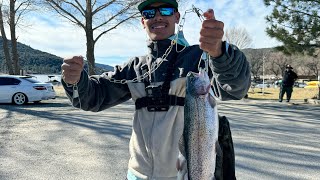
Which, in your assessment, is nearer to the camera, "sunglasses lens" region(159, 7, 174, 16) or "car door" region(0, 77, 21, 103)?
"sunglasses lens" region(159, 7, 174, 16)

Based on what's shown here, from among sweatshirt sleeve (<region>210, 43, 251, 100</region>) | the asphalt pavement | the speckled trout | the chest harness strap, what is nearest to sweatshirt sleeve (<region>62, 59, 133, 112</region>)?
the chest harness strap

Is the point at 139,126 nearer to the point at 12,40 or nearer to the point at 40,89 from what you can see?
the point at 40,89

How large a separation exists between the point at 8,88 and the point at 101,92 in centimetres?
1532

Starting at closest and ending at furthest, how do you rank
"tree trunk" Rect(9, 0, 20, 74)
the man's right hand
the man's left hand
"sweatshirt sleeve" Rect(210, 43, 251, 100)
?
the man's left hand, "sweatshirt sleeve" Rect(210, 43, 251, 100), the man's right hand, "tree trunk" Rect(9, 0, 20, 74)

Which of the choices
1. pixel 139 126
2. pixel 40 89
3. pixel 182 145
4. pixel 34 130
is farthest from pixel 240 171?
pixel 40 89

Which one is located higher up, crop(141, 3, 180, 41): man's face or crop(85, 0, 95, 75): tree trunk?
crop(85, 0, 95, 75): tree trunk

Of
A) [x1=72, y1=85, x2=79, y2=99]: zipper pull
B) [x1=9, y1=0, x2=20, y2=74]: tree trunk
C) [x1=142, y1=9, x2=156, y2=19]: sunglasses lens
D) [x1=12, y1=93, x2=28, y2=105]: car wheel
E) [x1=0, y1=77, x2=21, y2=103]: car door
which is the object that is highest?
[x1=9, y1=0, x2=20, y2=74]: tree trunk

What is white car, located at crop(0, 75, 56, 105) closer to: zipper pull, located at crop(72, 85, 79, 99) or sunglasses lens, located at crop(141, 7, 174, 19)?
zipper pull, located at crop(72, 85, 79, 99)

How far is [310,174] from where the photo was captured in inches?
210

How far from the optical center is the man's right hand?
6.64 feet

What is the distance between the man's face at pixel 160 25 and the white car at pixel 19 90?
15.2 m

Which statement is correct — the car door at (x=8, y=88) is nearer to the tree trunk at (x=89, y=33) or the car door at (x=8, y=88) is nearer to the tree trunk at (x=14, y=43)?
the tree trunk at (x=89, y=33)

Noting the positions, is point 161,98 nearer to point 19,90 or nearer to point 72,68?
point 72,68

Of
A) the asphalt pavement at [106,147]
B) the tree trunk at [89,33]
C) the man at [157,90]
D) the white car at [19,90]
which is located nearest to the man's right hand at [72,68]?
the man at [157,90]
